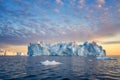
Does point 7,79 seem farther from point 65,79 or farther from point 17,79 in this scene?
point 65,79

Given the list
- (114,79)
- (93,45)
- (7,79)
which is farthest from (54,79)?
(93,45)

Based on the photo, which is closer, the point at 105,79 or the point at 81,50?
the point at 105,79

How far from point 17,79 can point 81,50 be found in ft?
600

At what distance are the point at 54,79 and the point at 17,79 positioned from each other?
18.0 ft

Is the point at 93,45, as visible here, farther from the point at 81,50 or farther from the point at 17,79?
the point at 17,79

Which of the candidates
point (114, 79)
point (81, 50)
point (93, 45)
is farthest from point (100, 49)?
point (114, 79)

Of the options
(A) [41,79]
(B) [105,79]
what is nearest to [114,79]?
(B) [105,79]

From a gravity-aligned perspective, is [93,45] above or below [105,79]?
above

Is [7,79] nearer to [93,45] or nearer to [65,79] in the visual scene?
[65,79]

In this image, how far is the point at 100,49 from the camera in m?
191

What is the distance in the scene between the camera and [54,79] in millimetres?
20406

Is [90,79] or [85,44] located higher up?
[85,44]

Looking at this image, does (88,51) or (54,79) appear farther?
(88,51)

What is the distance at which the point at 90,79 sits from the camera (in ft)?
67.3
